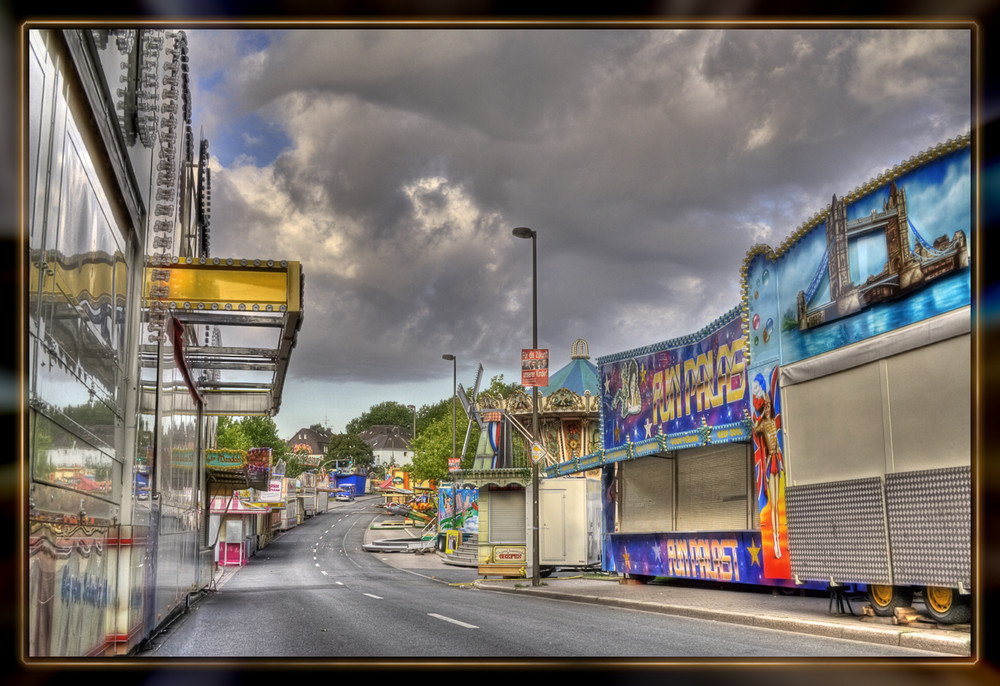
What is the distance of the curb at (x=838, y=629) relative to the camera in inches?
381

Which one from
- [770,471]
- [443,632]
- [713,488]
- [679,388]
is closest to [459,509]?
[679,388]

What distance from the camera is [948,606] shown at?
35.2 feet

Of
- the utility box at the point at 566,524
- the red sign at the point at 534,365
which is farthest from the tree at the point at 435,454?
the red sign at the point at 534,365

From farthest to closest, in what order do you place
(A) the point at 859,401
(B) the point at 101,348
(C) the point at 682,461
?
(C) the point at 682,461, (A) the point at 859,401, (B) the point at 101,348

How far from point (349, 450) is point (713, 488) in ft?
494

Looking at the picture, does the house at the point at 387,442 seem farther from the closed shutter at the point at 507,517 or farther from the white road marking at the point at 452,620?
the white road marking at the point at 452,620

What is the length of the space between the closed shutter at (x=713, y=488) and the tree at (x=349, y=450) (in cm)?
14739

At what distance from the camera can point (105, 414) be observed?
710cm

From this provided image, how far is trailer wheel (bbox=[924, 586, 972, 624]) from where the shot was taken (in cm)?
1054

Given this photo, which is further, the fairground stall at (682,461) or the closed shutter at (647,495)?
the closed shutter at (647,495)

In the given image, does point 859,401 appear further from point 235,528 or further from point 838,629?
point 235,528

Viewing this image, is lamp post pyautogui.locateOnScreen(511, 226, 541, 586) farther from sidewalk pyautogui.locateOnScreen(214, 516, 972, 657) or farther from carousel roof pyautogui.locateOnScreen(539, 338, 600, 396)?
carousel roof pyautogui.locateOnScreen(539, 338, 600, 396)

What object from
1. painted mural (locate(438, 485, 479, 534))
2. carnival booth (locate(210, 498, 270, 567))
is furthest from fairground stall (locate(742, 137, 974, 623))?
carnival booth (locate(210, 498, 270, 567))

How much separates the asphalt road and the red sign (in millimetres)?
6421
